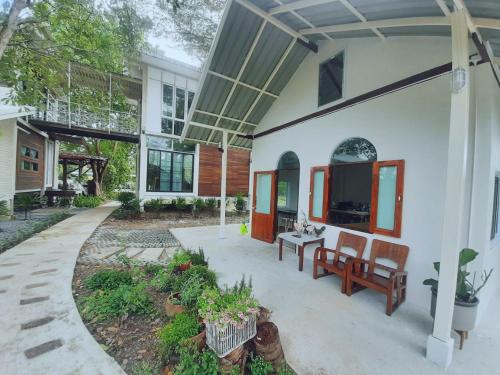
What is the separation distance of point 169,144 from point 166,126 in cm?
87

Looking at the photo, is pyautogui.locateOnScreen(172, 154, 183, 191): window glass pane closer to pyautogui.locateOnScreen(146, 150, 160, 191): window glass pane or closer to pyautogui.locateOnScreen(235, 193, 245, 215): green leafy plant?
pyautogui.locateOnScreen(146, 150, 160, 191): window glass pane

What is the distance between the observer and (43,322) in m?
2.50

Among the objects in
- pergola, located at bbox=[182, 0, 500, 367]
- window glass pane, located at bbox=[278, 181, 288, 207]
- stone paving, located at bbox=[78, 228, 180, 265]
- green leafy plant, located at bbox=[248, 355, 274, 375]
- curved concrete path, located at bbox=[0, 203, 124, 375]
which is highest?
pergola, located at bbox=[182, 0, 500, 367]

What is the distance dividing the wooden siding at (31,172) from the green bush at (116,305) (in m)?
9.81

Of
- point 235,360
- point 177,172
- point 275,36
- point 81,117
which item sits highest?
point 275,36

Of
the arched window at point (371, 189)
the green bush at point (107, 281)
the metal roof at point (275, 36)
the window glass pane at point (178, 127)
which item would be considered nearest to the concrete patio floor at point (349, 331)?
the arched window at point (371, 189)

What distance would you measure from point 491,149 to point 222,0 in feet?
29.8

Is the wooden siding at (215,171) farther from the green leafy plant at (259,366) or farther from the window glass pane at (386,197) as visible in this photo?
the green leafy plant at (259,366)

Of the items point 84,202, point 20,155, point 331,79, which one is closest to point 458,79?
point 331,79

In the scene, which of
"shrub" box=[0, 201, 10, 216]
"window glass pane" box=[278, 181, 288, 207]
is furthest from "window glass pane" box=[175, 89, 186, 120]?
"shrub" box=[0, 201, 10, 216]

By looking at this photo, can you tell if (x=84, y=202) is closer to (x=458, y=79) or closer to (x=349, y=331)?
(x=349, y=331)

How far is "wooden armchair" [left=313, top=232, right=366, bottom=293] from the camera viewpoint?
3.64 meters

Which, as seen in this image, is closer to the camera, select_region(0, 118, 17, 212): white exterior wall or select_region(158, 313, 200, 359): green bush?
select_region(158, 313, 200, 359): green bush

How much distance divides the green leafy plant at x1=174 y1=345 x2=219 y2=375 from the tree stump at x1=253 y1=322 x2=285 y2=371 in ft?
1.32
